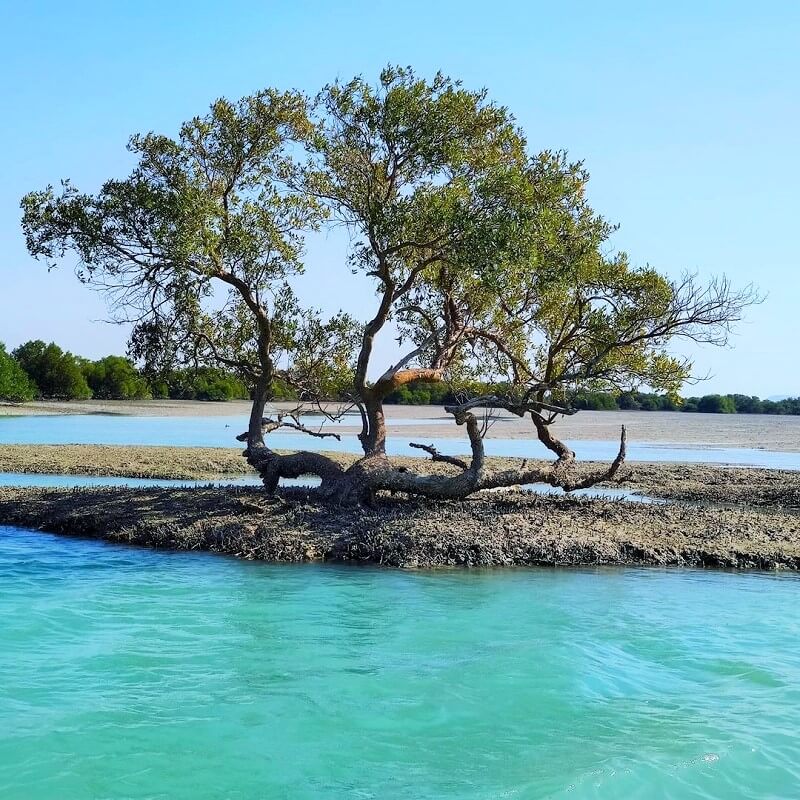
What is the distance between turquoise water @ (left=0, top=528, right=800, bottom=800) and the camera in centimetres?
859

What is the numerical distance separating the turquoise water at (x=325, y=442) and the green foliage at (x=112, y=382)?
37161 millimetres

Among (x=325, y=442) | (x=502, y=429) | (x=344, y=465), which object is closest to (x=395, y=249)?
(x=344, y=465)

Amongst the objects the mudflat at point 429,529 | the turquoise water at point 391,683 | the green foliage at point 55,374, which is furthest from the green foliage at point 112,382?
the turquoise water at point 391,683

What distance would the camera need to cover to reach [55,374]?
94562 mm

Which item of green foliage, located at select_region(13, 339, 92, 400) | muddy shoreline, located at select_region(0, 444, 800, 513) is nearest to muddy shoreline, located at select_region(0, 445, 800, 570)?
muddy shoreline, located at select_region(0, 444, 800, 513)

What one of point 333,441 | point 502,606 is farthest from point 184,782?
point 333,441

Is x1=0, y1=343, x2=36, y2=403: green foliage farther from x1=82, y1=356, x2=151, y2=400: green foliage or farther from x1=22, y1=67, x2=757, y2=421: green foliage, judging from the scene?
x1=22, y1=67, x2=757, y2=421: green foliage

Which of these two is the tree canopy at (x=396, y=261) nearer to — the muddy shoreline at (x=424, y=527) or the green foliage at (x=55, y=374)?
the muddy shoreline at (x=424, y=527)

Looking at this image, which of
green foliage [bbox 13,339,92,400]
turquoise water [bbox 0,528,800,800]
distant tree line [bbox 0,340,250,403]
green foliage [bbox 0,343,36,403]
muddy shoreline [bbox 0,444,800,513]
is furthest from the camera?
green foliage [bbox 13,339,92,400]

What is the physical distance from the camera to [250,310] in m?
23.0

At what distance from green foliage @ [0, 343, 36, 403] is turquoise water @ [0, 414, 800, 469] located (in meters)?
18.2

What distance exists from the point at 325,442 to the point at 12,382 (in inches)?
1704

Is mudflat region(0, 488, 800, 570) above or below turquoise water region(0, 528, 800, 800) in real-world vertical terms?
above

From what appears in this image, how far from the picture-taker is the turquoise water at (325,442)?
43491 mm
